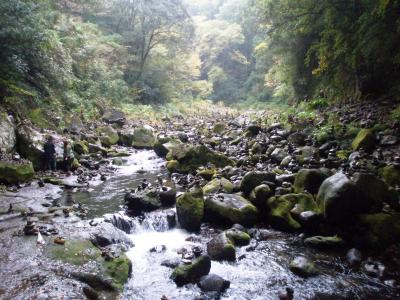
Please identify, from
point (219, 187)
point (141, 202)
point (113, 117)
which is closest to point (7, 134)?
point (141, 202)

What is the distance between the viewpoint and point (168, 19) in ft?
87.9

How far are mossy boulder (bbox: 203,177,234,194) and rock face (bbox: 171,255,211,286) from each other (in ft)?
10.6

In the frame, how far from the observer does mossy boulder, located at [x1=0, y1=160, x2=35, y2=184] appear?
28.4ft

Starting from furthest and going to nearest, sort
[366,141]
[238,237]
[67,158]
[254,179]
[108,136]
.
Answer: [108,136], [67,158], [366,141], [254,179], [238,237]

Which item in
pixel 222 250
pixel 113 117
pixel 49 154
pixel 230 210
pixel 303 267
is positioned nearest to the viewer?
pixel 303 267

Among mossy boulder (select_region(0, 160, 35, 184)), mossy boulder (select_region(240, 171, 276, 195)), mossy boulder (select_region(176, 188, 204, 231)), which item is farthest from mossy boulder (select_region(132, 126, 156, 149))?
mossy boulder (select_region(176, 188, 204, 231))

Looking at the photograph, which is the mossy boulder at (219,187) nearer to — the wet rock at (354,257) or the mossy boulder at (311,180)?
the mossy boulder at (311,180)

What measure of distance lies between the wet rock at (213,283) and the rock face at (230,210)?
7.09 ft

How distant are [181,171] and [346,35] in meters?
6.19

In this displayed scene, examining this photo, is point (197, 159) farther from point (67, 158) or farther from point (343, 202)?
point (343, 202)

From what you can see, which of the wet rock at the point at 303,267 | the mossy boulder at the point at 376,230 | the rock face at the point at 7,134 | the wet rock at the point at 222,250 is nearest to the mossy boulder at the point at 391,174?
the mossy boulder at the point at 376,230

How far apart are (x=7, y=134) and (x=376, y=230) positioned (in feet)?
29.4

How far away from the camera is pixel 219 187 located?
866cm

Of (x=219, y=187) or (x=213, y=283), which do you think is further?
(x=219, y=187)
